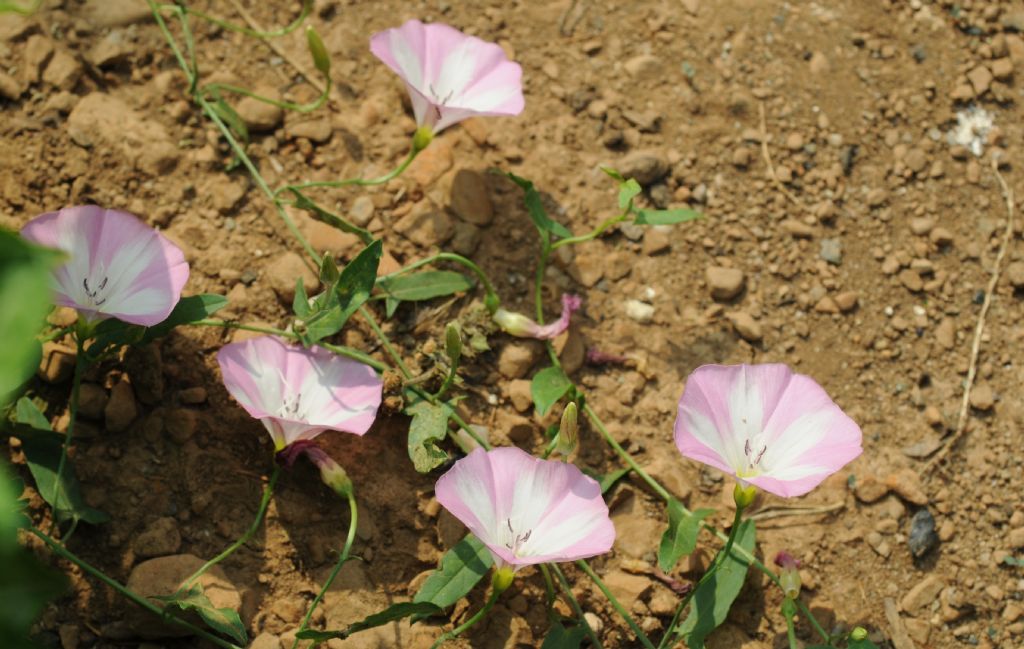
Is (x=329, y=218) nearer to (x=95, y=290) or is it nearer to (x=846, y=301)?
(x=95, y=290)

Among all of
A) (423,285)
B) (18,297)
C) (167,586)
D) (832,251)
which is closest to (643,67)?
(832,251)

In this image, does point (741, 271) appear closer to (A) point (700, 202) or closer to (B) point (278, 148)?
(A) point (700, 202)

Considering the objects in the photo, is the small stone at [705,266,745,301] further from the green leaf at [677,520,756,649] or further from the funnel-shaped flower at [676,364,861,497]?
the green leaf at [677,520,756,649]

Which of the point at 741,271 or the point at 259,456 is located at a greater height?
the point at 741,271

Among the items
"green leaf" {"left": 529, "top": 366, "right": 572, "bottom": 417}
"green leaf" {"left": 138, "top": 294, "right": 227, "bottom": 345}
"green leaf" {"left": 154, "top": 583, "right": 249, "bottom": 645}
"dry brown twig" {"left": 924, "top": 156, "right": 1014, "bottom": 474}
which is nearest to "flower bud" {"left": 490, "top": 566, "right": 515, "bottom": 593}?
"green leaf" {"left": 529, "top": 366, "right": 572, "bottom": 417}

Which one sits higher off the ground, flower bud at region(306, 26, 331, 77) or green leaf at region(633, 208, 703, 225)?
flower bud at region(306, 26, 331, 77)

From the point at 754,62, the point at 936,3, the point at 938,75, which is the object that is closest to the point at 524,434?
the point at 754,62
